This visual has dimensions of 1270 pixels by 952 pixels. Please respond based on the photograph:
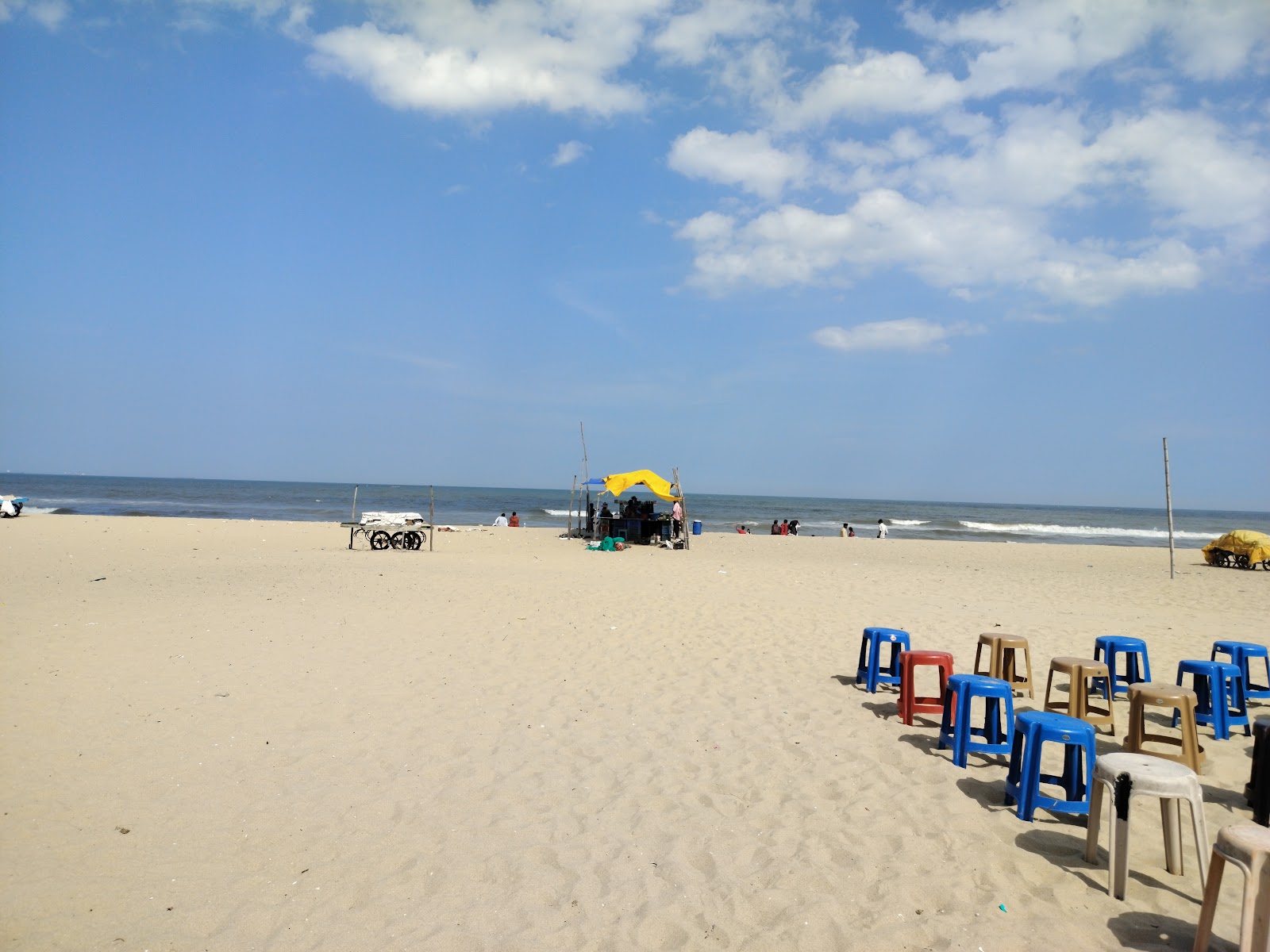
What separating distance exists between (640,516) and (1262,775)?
63.9 feet

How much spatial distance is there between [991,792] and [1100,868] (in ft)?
2.88

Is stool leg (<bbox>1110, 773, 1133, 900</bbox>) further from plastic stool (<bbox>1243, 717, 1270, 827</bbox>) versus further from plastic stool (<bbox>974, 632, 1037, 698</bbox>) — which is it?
plastic stool (<bbox>974, 632, 1037, 698</bbox>)

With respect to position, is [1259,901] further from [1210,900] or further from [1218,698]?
[1218,698]

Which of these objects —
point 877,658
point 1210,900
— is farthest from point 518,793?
point 877,658

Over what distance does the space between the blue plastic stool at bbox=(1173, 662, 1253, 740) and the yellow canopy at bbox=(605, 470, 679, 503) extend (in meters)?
16.9

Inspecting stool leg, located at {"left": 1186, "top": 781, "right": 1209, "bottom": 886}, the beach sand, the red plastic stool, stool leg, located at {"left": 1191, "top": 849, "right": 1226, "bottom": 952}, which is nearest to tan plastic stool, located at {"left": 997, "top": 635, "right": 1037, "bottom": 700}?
the beach sand

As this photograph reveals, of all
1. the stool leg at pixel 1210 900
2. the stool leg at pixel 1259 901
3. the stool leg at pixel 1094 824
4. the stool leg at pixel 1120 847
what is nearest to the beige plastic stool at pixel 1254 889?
the stool leg at pixel 1259 901

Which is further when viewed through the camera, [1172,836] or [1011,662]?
[1011,662]

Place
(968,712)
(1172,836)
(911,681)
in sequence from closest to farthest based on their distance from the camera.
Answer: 1. (1172,836)
2. (968,712)
3. (911,681)

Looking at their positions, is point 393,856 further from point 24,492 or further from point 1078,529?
point 24,492

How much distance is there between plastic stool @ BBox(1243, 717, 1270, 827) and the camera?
154 inches

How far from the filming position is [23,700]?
5707 millimetres

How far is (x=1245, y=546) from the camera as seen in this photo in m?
18.9

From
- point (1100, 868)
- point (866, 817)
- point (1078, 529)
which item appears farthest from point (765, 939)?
point (1078, 529)
